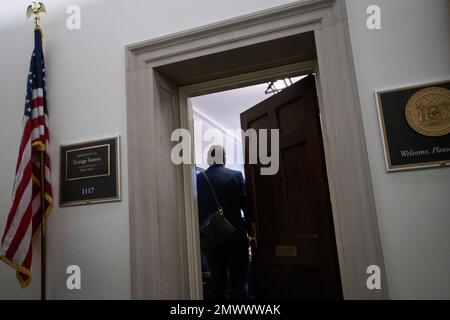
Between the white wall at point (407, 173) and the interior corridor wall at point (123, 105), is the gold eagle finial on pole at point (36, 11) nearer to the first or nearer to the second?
the interior corridor wall at point (123, 105)

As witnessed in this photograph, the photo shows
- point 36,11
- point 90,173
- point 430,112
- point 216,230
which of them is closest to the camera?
point 430,112

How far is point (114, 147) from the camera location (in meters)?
2.03

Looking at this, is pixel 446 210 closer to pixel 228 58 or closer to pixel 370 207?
pixel 370 207

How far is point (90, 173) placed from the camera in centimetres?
206

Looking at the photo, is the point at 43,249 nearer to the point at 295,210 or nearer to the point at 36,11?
the point at 36,11

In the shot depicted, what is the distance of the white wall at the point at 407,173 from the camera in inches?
59.3

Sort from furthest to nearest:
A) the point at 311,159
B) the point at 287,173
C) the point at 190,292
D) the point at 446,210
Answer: the point at 287,173, the point at 311,159, the point at 190,292, the point at 446,210

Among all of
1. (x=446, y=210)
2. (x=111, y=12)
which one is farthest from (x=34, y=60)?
(x=446, y=210)

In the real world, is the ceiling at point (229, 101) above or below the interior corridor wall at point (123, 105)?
above

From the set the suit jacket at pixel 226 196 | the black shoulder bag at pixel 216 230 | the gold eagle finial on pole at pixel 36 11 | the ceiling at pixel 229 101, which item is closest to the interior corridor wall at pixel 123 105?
the gold eagle finial on pole at pixel 36 11

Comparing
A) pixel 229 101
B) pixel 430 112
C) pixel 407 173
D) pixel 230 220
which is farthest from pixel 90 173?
pixel 229 101

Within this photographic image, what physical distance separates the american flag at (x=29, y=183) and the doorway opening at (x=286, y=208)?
3.48 ft

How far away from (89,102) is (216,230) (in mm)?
1375

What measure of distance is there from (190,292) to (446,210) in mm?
1558
